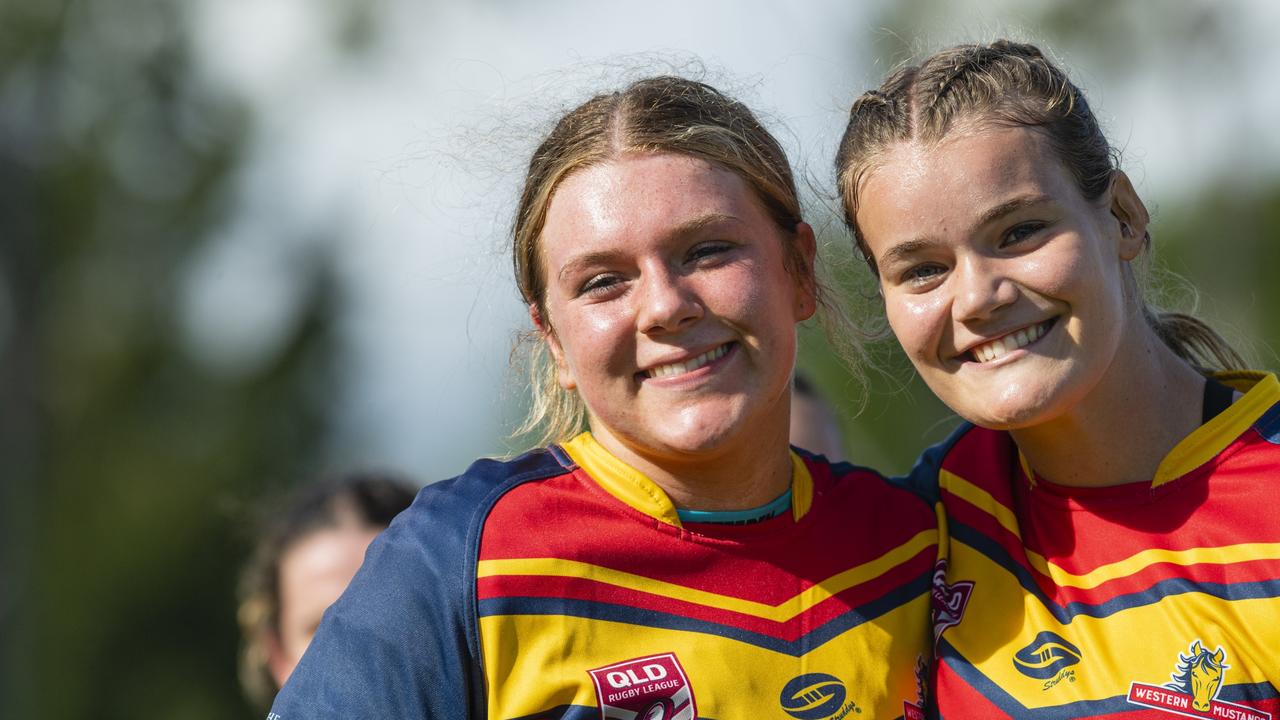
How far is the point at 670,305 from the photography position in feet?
9.66

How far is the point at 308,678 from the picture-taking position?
2783 mm

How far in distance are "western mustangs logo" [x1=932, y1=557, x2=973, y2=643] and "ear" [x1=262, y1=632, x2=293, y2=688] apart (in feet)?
7.51

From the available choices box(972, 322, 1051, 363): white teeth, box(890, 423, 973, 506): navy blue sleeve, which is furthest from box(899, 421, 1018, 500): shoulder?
box(972, 322, 1051, 363): white teeth

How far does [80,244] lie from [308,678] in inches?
647

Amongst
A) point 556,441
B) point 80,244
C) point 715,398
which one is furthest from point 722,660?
point 80,244

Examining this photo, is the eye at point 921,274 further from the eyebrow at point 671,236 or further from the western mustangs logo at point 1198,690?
the western mustangs logo at point 1198,690

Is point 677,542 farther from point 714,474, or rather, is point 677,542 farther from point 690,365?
point 690,365

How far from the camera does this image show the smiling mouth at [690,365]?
119 inches

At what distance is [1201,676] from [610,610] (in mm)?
1198

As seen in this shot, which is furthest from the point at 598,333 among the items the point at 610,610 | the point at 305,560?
the point at 305,560

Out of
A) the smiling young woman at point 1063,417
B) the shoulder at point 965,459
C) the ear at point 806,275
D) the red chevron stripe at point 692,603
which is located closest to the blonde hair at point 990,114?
the smiling young woman at point 1063,417

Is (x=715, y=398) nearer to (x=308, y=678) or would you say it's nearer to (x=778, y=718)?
(x=778, y=718)

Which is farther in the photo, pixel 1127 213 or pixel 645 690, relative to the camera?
pixel 1127 213

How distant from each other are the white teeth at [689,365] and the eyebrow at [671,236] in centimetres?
26
